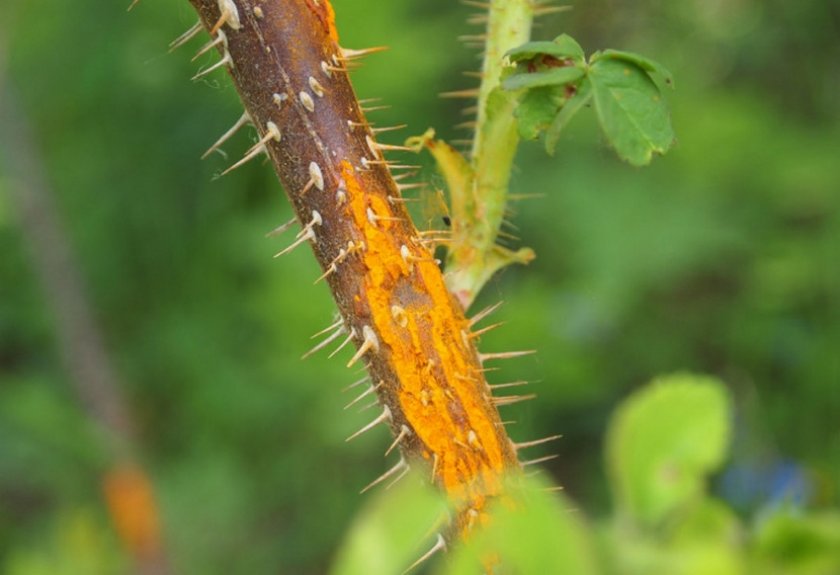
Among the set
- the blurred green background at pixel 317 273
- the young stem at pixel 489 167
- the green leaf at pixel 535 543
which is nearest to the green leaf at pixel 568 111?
the young stem at pixel 489 167

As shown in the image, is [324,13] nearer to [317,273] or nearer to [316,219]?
[316,219]

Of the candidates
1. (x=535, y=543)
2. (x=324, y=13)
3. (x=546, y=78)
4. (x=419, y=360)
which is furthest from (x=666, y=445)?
(x=535, y=543)

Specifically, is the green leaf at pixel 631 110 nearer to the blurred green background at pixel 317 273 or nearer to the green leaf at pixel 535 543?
the green leaf at pixel 535 543

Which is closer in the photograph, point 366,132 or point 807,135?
point 366,132

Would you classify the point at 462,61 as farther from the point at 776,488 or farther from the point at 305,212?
the point at 305,212

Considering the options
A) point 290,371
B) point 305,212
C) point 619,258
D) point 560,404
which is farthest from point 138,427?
point 305,212

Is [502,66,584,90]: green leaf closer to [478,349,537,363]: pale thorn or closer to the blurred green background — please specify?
[478,349,537,363]: pale thorn

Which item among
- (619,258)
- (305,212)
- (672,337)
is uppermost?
(305,212)
